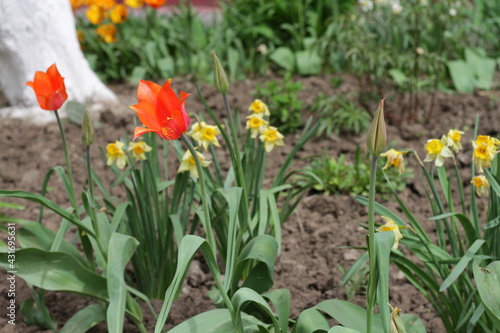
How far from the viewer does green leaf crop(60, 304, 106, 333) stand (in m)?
2.04

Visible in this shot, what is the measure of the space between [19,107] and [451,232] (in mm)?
3139

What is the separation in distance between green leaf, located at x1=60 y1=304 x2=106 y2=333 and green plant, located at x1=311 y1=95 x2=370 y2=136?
1.87m

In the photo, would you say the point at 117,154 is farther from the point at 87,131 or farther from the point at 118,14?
the point at 118,14

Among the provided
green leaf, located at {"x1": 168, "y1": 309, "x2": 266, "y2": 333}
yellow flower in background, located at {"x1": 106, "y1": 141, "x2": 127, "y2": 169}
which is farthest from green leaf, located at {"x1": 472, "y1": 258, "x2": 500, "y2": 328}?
yellow flower in background, located at {"x1": 106, "y1": 141, "x2": 127, "y2": 169}

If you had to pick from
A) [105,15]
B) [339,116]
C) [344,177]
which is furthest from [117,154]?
[105,15]

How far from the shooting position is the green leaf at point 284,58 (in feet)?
15.4

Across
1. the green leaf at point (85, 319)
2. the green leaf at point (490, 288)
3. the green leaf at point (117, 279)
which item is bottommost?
the green leaf at point (85, 319)

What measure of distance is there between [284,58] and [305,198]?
185 cm

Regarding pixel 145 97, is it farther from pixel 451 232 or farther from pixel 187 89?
pixel 187 89

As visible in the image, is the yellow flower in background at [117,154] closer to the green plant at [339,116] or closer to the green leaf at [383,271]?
the green leaf at [383,271]

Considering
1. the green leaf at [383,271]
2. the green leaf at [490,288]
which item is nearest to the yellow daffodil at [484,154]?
the green leaf at [490,288]

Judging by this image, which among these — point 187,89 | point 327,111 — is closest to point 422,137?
point 327,111

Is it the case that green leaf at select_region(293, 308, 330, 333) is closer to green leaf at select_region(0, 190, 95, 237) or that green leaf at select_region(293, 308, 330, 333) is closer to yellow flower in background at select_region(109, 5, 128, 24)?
green leaf at select_region(0, 190, 95, 237)

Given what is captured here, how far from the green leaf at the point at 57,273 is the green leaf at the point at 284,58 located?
295 centimetres
